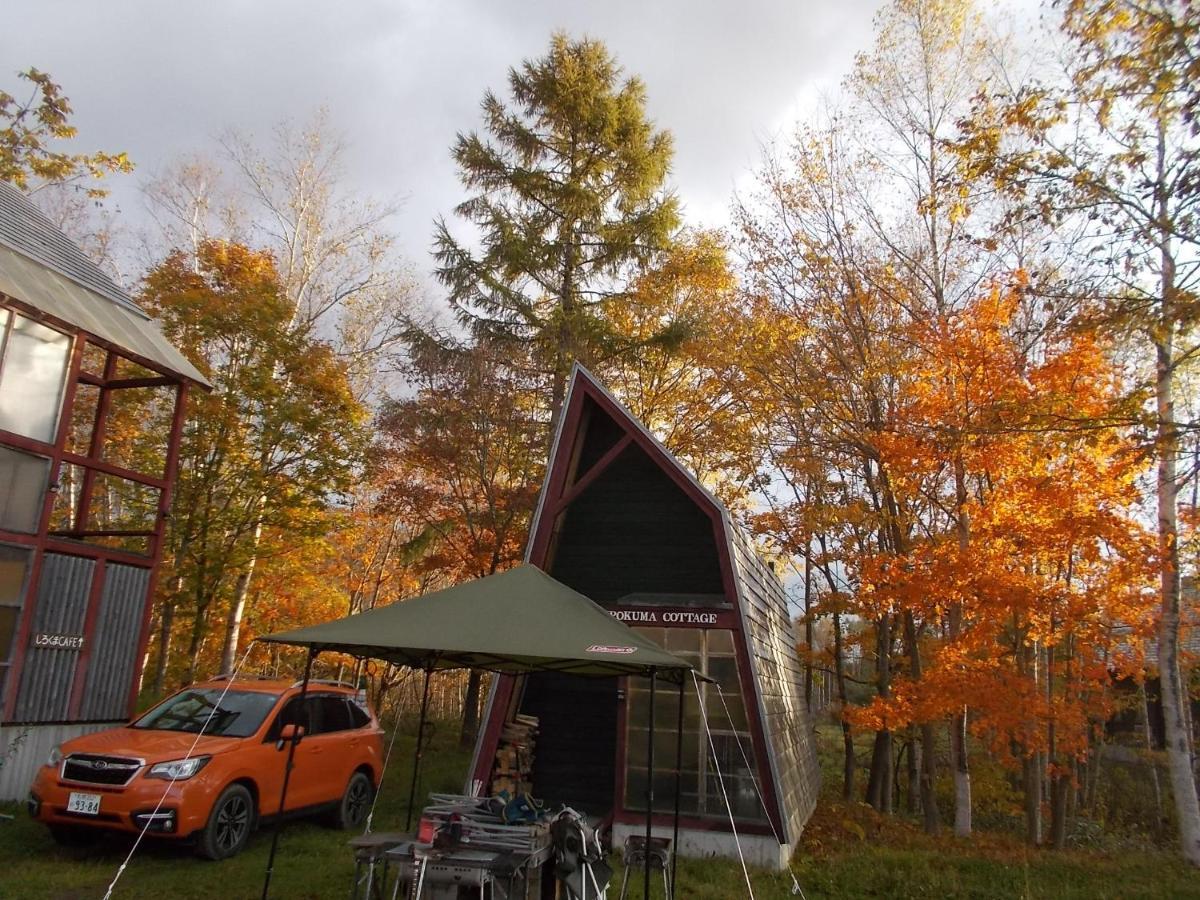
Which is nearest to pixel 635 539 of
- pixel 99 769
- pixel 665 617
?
pixel 665 617

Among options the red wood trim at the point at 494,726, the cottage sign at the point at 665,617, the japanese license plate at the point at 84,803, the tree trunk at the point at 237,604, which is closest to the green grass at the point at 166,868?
the japanese license plate at the point at 84,803

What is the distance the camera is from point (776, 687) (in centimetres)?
1152

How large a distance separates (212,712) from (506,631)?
488 centimetres

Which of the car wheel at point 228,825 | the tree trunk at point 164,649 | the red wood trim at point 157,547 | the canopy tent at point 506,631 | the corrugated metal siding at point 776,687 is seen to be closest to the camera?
the canopy tent at point 506,631

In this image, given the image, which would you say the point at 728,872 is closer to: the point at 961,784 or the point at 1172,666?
the point at 961,784

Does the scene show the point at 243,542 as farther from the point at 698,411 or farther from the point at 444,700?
the point at 444,700

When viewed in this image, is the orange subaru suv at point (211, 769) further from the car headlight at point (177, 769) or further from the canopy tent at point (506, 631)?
the canopy tent at point (506, 631)

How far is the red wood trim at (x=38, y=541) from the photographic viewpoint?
10336mm

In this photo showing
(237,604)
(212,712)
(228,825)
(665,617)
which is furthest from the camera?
(237,604)

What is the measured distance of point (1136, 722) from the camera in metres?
28.0

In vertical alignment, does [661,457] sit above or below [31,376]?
below

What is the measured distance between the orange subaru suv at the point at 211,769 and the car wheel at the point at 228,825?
0.03 feet

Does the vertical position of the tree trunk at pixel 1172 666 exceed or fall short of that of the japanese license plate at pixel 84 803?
it exceeds it

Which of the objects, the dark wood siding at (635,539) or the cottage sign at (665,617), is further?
the dark wood siding at (635,539)
